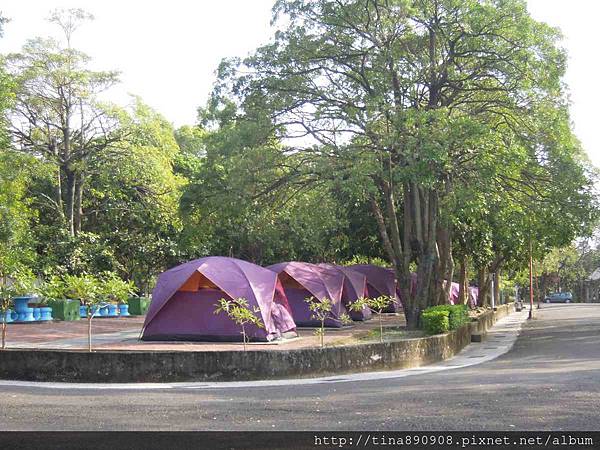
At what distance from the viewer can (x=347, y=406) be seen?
8.85 meters

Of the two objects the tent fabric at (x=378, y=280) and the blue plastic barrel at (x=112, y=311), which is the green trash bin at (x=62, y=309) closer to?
the blue plastic barrel at (x=112, y=311)

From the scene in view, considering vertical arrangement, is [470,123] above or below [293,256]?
above

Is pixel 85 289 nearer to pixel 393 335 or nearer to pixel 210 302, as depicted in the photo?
pixel 210 302

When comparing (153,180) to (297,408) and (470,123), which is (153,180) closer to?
(470,123)

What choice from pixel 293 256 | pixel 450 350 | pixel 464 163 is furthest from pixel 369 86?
pixel 293 256

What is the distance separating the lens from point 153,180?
3050 centimetres

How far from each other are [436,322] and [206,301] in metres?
6.23

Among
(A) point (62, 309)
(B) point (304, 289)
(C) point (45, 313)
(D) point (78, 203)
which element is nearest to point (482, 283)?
(B) point (304, 289)

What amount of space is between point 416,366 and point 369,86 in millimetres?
8121

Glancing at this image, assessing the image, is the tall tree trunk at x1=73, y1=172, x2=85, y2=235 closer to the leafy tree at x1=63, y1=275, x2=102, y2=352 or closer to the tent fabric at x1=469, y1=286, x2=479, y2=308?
the leafy tree at x1=63, y1=275, x2=102, y2=352

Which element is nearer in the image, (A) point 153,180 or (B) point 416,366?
(B) point 416,366

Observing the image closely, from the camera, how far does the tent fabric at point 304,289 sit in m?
22.9

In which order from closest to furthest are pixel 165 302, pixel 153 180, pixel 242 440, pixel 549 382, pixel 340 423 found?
1. pixel 242 440
2. pixel 340 423
3. pixel 549 382
4. pixel 165 302
5. pixel 153 180

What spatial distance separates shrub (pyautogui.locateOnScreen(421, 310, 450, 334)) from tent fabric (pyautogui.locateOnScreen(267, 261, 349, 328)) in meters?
5.03
